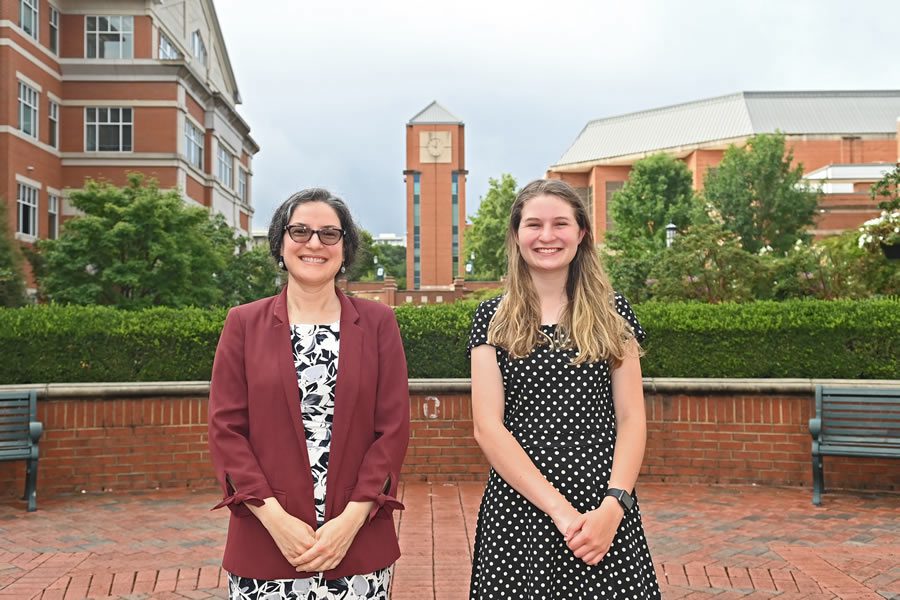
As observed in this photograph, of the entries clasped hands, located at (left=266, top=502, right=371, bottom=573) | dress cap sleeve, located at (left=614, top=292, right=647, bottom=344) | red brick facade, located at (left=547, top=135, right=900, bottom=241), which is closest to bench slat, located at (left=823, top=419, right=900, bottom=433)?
dress cap sleeve, located at (left=614, top=292, right=647, bottom=344)

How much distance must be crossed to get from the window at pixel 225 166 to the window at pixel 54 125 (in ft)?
26.9

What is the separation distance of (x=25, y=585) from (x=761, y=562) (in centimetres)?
417

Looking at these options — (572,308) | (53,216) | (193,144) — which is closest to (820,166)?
(193,144)

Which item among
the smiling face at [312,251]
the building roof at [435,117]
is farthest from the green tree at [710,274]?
the building roof at [435,117]

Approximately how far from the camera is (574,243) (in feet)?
9.33

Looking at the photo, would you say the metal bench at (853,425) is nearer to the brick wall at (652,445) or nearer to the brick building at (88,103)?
the brick wall at (652,445)

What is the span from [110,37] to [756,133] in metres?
44.8

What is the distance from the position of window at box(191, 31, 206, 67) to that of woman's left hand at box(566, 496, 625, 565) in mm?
40086

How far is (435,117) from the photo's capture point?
81875 mm

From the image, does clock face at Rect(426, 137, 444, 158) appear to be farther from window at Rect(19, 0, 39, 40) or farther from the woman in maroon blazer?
the woman in maroon blazer

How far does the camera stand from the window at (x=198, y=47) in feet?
129

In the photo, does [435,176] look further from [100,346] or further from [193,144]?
[100,346]

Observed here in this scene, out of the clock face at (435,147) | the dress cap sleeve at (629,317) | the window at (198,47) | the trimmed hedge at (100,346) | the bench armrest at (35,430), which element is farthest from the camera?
the clock face at (435,147)

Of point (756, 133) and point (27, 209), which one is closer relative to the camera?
point (27, 209)
